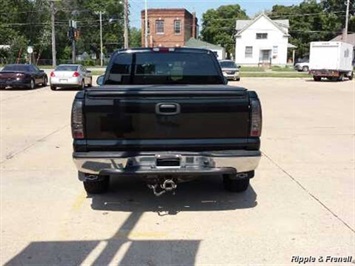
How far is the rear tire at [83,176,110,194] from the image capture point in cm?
628

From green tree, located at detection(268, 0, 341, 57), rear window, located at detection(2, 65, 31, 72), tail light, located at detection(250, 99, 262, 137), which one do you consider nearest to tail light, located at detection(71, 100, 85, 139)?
tail light, located at detection(250, 99, 262, 137)

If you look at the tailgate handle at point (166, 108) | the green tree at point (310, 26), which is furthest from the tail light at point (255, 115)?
the green tree at point (310, 26)

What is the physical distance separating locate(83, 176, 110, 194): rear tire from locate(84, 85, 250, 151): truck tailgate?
1.09 m

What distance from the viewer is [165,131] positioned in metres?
5.28

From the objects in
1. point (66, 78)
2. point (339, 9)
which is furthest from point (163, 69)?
point (339, 9)

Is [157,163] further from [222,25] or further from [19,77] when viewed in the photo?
[222,25]

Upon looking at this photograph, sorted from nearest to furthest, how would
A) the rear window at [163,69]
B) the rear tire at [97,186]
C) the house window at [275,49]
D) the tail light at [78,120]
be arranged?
the tail light at [78,120], the rear tire at [97,186], the rear window at [163,69], the house window at [275,49]

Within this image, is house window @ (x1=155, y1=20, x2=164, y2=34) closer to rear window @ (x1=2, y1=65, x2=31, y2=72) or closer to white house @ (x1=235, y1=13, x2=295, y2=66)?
white house @ (x1=235, y1=13, x2=295, y2=66)

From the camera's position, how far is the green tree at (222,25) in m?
93.1

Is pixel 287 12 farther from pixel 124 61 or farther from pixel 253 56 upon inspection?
pixel 124 61

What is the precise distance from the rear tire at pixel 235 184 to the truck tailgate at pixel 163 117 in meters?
1.13

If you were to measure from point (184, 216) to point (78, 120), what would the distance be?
160 cm

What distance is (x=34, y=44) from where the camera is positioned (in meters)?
79.4

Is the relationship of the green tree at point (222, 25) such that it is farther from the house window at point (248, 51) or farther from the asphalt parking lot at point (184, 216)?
the asphalt parking lot at point (184, 216)
